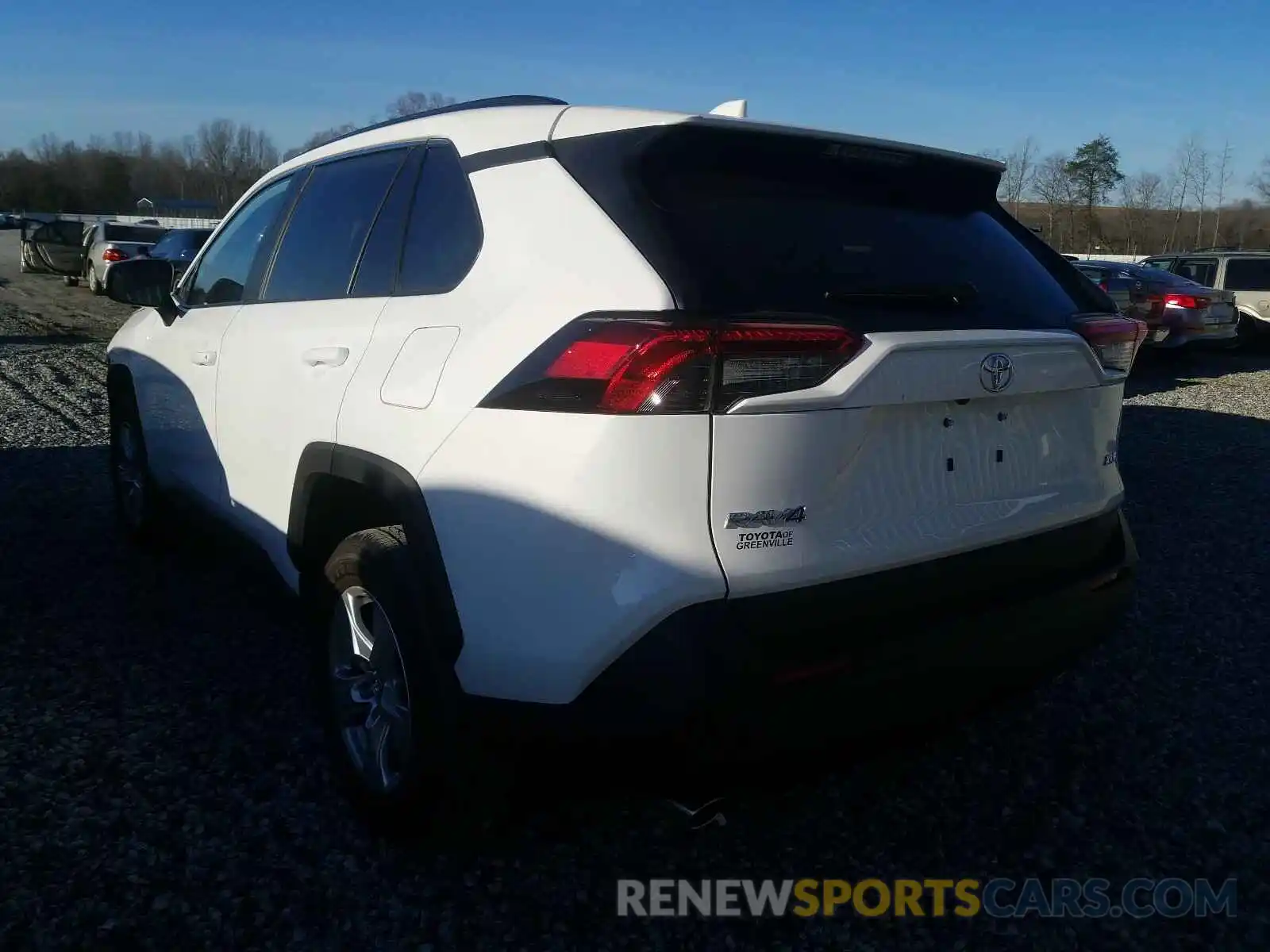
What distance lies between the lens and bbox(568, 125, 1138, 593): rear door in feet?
6.39

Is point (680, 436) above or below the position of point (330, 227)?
below

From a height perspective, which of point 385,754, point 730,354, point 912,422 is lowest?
point 385,754

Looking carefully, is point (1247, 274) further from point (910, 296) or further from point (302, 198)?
point (910, 296)

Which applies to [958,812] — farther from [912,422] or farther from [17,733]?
[17,733]

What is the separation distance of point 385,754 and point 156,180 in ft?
304

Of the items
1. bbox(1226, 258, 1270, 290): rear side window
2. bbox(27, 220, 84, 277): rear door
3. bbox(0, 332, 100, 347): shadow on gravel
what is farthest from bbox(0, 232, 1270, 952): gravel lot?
bbox(27, 220, 84, 277): rear door

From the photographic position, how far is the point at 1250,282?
1700 centimetres

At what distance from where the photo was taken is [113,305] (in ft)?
63.1

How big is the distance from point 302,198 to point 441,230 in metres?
1.18

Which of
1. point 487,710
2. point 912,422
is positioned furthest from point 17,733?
point 912,422

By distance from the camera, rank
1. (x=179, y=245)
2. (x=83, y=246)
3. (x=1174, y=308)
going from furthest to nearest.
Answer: (x=83, y=246)
(x=179, y=245)
(x=1174, y=308)

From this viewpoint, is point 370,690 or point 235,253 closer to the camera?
point 370,690

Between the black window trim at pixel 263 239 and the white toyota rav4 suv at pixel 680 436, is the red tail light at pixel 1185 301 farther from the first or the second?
the black window trim at pixel 263 239

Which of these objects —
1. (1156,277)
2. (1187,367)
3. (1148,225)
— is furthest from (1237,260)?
(1148,225)
